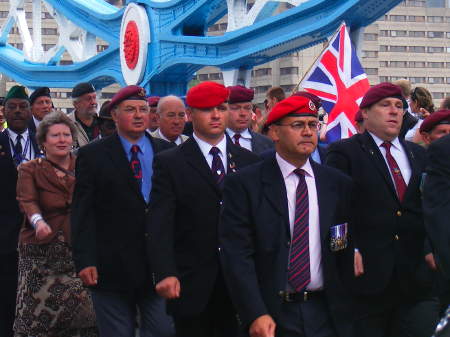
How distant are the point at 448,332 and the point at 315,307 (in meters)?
1.94

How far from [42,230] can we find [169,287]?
62.3 inches

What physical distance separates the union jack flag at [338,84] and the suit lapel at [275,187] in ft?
12.6

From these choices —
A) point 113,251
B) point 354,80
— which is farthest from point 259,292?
point 354,80

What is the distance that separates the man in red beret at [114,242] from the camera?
6.05 m

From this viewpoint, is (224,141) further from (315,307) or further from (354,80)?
(354,80)

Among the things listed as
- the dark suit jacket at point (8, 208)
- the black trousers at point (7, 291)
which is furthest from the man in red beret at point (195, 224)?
the black trousers at point (7, 291)

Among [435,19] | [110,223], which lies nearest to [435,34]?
[435,19]

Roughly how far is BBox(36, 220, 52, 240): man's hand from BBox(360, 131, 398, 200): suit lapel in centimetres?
218

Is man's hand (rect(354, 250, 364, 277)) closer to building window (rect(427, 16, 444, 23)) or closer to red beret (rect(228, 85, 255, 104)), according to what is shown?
red beret (rect(228, 85, 255, 104))

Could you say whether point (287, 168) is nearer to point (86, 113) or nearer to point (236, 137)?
point (236, 137)

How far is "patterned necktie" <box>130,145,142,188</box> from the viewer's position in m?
6.27

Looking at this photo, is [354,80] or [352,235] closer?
[352,235]

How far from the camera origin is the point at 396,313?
235 inches

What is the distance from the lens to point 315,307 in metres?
4.76
